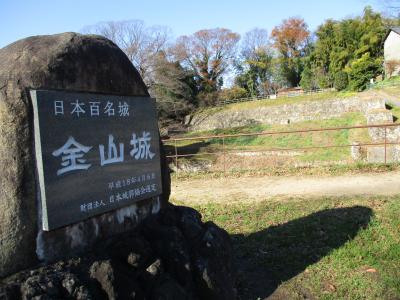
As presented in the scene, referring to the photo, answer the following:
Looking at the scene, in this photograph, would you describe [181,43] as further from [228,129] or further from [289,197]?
[289,197]

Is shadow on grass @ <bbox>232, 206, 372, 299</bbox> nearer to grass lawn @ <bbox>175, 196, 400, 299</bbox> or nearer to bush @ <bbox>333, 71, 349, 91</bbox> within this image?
grass lawn @ <bbox>175, 196, 400, 299</bbox>

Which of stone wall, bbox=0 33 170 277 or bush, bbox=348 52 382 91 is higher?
bush, bbox=348 52 382 91

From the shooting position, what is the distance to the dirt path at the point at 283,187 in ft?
24.1

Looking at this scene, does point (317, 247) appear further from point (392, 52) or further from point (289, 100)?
point (392, 52)

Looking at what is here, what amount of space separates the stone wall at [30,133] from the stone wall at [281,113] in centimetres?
2197

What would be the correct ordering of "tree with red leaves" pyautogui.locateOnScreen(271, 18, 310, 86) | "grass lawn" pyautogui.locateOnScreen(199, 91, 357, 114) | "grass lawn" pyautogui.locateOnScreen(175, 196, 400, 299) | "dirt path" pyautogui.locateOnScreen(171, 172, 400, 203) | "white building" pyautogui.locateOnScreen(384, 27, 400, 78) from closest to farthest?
"grass lawn" pyautogui.locateOnScreen(175, 196, 400, 299)
"dirt path" pyautogui.locateOnScreen(171, 172, 400, 203)
"grass lawn" pyautogui.locateOnScreen(199, 91, 357, 114)
"white building" pyautogui.locateOnScreen(384, 27, 400, 78)
"tree with red leaves" pyautogui.locateOnScreen(271, 18, 310, 86)

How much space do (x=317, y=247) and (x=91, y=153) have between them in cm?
303

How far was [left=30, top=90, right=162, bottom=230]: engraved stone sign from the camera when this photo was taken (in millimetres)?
2656

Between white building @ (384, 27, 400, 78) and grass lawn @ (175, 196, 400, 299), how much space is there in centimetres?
2827

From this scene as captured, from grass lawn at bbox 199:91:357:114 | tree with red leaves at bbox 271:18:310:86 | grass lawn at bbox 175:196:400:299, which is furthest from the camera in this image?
tree with red leaves at bbox 271:18:310:86

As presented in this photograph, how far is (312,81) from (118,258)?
3761 centimetres

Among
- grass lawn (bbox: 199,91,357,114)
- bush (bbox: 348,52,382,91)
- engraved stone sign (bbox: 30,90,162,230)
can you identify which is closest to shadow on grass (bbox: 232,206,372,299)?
engraved stone sign (bbox: 30,90,162,230)

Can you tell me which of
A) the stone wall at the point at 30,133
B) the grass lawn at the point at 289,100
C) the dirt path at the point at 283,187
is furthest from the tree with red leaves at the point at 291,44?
the stone wall at the point at 30,133

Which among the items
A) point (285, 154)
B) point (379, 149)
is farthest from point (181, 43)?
point (379, 149)
